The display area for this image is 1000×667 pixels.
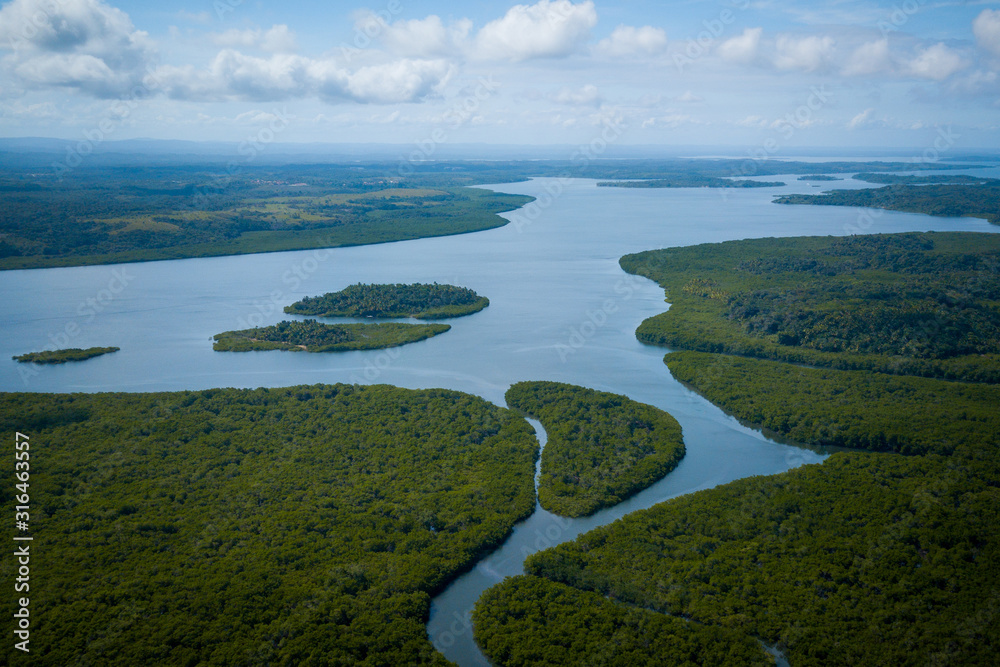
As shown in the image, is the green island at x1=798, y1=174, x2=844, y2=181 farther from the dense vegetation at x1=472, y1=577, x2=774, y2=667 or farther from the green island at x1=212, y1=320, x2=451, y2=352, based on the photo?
the dense vegetation at x1=472, y1=577, x2=774, y2=667

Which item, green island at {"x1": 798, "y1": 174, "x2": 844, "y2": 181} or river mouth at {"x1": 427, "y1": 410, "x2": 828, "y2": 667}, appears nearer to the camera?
river mouth at {"x1": 427, "y1": 410, "x2": 828, "y2": 667}

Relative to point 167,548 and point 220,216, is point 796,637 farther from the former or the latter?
point 220,216

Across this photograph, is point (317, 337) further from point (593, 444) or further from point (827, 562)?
point (827, 562)

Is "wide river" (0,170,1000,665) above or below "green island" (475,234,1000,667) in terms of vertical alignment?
above

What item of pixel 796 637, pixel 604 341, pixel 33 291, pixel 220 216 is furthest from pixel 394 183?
pixel 796 637

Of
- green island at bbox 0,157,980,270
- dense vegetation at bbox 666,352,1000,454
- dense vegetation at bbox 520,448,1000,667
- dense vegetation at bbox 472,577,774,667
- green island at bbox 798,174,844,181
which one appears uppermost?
green island at bbox 798,174,844,181

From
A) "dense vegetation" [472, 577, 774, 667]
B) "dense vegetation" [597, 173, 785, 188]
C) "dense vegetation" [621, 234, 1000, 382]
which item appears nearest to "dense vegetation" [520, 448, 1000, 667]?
"dense vegetation" [472, 577, 774, 667]
